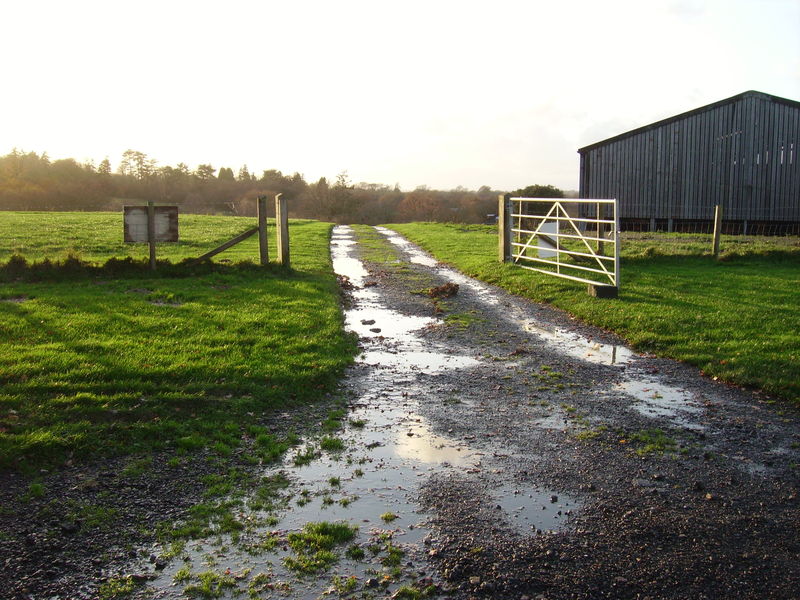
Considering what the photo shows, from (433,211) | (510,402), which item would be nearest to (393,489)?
(510,402)

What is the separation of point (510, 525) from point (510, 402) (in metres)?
2.77

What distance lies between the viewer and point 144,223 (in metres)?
14.3

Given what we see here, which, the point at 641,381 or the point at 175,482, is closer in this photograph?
the point at 175,482

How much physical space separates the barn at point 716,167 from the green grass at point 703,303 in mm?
11154

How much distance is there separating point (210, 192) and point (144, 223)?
73.4 meters

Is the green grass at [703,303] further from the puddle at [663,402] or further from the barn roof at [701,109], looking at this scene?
the barn roof at [701,109]

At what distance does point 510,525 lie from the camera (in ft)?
14.3

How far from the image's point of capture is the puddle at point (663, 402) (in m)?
6.58

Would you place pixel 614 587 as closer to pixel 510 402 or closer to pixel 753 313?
pixel 510 402

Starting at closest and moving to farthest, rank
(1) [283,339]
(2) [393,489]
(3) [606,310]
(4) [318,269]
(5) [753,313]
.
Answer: (2) [393,489] < (1) [283,339] < (5) [753,313] < (3) [606,310] < (4) [318,269]

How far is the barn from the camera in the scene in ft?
100

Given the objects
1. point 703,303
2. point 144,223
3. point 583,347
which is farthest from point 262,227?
point 703,303

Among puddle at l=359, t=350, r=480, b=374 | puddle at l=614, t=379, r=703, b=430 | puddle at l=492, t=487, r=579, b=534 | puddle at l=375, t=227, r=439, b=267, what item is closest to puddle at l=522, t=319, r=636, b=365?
puddle at l=614, t=379, r=703, b=430

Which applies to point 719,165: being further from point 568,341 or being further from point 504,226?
point 568,341
